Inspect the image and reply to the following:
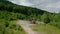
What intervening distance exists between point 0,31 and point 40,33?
298 inches

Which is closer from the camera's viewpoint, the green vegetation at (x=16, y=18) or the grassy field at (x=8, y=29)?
the grassy field at (x=8, y=29)

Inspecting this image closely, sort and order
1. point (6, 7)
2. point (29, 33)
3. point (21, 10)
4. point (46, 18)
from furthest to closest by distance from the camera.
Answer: point (21, 10)
point (6, 7)
point (46, 18)
point (29, 33)

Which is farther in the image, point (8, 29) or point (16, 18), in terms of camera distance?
point (16, 18)

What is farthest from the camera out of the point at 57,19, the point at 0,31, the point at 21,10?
the point at 21,10

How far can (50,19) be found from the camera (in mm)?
48844

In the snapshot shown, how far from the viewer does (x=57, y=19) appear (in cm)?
4666

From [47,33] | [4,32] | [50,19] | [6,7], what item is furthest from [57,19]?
[6,7]

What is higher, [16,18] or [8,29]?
[8,29]

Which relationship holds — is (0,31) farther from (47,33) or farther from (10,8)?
(10,8)

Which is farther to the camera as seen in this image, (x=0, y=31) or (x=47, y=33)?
(x=47, y=33)

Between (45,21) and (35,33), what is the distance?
22.2 m

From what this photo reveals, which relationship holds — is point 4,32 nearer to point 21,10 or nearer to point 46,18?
point 46,18

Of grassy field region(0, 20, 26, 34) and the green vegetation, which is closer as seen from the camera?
grassy field region(0, 20, 26, 34)

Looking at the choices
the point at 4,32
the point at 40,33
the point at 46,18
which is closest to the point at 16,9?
the point at 46,18
